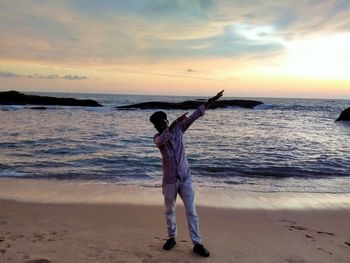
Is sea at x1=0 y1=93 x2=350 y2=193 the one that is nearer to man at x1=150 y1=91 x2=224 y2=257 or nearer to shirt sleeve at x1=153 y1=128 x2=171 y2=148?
man at x1=150 y1=91 x2=224 y2=257

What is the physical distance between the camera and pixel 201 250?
200 inches

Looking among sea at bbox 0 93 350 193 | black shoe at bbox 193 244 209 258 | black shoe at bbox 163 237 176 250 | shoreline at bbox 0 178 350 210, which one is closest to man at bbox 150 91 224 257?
black shoe at bbox 193 244 209 258

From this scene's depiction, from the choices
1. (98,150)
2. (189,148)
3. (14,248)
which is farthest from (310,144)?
(14,248)

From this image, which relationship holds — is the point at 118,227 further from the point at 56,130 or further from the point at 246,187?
the point at 56,130

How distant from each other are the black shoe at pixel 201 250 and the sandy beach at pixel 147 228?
86 millimetres

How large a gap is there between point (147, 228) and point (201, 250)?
1468mm

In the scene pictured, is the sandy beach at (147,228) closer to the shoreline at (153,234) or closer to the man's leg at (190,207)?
the shoreline at (153,234)

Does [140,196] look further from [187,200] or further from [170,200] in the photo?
[187,200]

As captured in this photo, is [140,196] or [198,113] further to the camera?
[140,196]

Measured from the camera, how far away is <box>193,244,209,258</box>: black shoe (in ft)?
16.5

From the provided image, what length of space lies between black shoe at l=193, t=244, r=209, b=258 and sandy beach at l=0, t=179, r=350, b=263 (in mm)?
86

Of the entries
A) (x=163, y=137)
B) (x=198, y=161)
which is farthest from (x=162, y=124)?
(x=198, y=161)

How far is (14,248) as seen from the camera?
5121mm

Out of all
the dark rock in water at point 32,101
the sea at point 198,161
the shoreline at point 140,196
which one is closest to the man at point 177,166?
the shoreline at point 140,196
